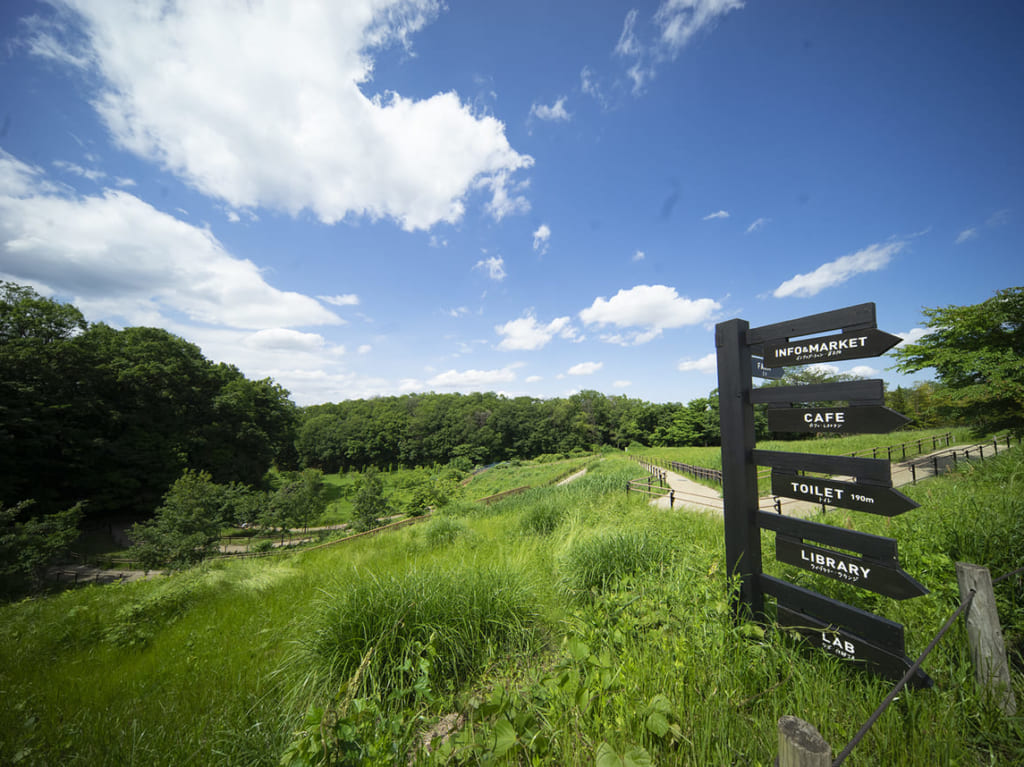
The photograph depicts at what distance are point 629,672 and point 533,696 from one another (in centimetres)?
64

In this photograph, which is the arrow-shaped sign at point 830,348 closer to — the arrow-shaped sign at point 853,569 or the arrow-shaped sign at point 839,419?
the arrow-shaped sign at point 839,419

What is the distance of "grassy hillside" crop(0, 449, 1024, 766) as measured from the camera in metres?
1.93

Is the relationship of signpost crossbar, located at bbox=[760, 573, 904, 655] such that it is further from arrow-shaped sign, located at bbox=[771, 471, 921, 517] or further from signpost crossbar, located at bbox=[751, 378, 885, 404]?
signpost crossbar, located at bbox=[751, 378, 885, 404]

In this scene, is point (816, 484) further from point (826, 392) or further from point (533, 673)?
point (533, 673)

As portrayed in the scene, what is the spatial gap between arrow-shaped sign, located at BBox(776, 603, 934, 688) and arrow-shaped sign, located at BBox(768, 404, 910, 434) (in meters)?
1.46

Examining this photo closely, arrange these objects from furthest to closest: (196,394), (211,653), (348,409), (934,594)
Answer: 1. (348,409)
2. (196,394)
3. (211,653)
4. (934,594)

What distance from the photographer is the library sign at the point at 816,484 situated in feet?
8.47

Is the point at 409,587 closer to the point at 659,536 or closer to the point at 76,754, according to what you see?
the point at 76,754

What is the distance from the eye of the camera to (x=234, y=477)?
3850cm

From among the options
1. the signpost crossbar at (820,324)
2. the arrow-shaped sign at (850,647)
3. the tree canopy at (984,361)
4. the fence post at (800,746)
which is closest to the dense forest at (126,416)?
the tree canopy at (984,361)

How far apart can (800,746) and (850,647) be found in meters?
2.26

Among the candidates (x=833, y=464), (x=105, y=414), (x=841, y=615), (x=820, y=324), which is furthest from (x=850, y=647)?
(x=105, y=414)

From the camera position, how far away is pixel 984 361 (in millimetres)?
11547

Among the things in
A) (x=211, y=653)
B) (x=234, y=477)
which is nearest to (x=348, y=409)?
(x=234, y=477)
